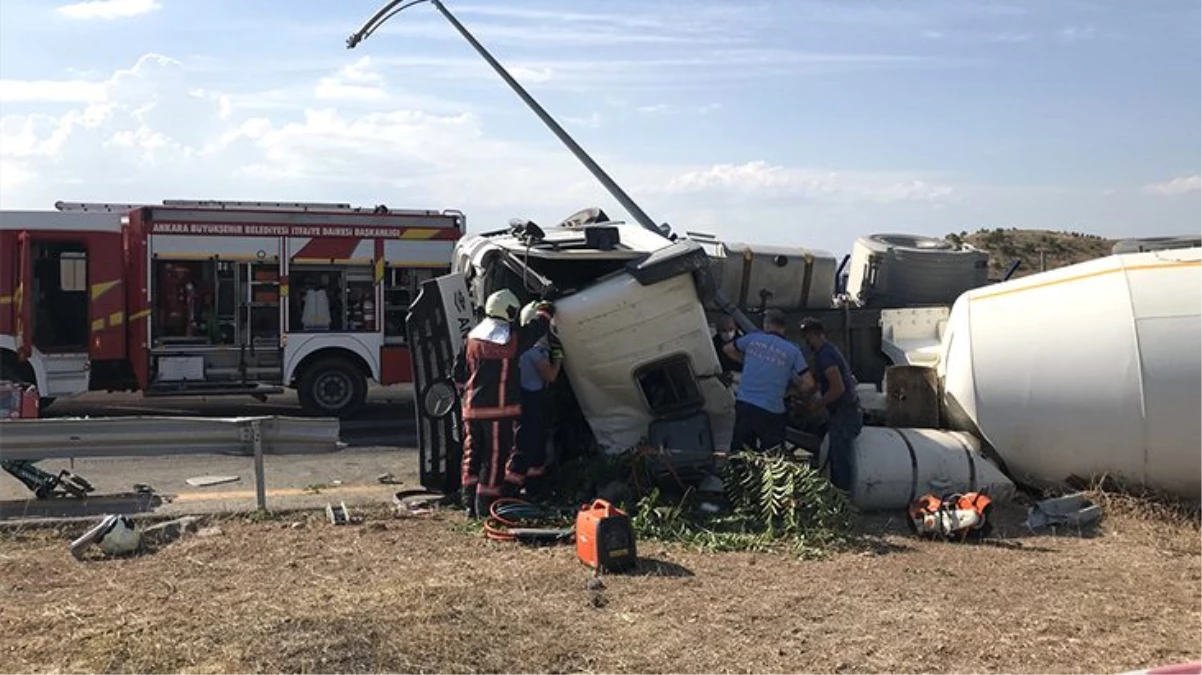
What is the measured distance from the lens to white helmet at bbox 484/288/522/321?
7902 mm

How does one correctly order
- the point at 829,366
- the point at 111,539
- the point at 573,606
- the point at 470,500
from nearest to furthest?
1. the point at 573,606
2. the point at 111,539
3. the point at 470,500
4. the point at 829,366

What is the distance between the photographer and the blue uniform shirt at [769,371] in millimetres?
8195

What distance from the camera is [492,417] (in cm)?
779

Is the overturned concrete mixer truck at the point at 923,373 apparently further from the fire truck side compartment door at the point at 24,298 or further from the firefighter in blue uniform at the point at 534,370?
the fire truck side compartment door at the point at 24,298

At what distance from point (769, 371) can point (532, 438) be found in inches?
73.6

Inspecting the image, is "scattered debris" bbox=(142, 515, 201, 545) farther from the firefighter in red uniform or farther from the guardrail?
the firefighter in red uniform

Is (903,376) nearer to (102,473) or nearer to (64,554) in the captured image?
(64,554)

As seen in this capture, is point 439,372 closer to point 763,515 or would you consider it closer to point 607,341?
point 607,341

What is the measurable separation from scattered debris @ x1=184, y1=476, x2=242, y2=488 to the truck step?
13.0ft

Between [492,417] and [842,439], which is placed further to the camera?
[842,439]

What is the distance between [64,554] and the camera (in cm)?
664

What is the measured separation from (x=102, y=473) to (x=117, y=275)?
4.04m

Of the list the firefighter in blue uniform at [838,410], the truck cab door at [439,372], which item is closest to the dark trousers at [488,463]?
the truck cab door at [439,372]

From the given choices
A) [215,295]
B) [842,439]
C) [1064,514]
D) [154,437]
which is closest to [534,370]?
[842,439]
